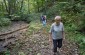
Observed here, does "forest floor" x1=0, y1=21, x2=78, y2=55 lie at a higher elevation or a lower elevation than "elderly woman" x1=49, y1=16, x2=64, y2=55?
lower

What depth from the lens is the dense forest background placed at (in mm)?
11242

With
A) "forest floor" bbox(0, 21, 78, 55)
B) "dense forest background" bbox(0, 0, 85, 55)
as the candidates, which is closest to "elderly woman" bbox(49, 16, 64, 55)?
"forest floor" bbox(0, 21, 78, 55)

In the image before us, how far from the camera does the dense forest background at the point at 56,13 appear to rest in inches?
443

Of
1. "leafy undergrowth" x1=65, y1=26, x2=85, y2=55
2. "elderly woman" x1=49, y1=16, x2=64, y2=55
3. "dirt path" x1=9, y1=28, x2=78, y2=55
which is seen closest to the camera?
"elderly woman" x1=49, y1=16, x2=64, y2=55

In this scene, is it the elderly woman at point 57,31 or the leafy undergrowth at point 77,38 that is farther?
the leafy undergrowth at point 77,38

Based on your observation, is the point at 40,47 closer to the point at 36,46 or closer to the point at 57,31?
the point at 36,46

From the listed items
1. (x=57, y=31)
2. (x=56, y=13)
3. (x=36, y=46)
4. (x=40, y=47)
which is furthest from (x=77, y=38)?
(x=56, y=13)

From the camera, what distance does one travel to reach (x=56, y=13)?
17562 millimetres

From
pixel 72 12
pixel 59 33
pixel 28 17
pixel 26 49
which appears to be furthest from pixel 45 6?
pixel 59 33

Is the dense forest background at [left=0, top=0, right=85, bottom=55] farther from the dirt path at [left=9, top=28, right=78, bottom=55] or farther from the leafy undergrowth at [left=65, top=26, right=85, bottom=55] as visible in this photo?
the dirt path at [left=9, top=28, right=78, bottom=55]

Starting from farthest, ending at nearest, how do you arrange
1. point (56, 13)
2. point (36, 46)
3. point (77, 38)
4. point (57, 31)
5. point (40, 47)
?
1. point (56, 13)
2. point (77, 38)
3. point (36, 46)
4. point (40, 47)
5. point (57, 31)

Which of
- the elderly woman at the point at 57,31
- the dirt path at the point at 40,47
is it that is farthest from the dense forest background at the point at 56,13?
the elderly woman at the point at 57,31

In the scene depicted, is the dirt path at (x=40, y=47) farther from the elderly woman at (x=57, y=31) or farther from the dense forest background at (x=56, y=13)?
the elderly woman at (x=57, y=31)

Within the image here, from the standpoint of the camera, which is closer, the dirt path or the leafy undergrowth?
the dirt path
